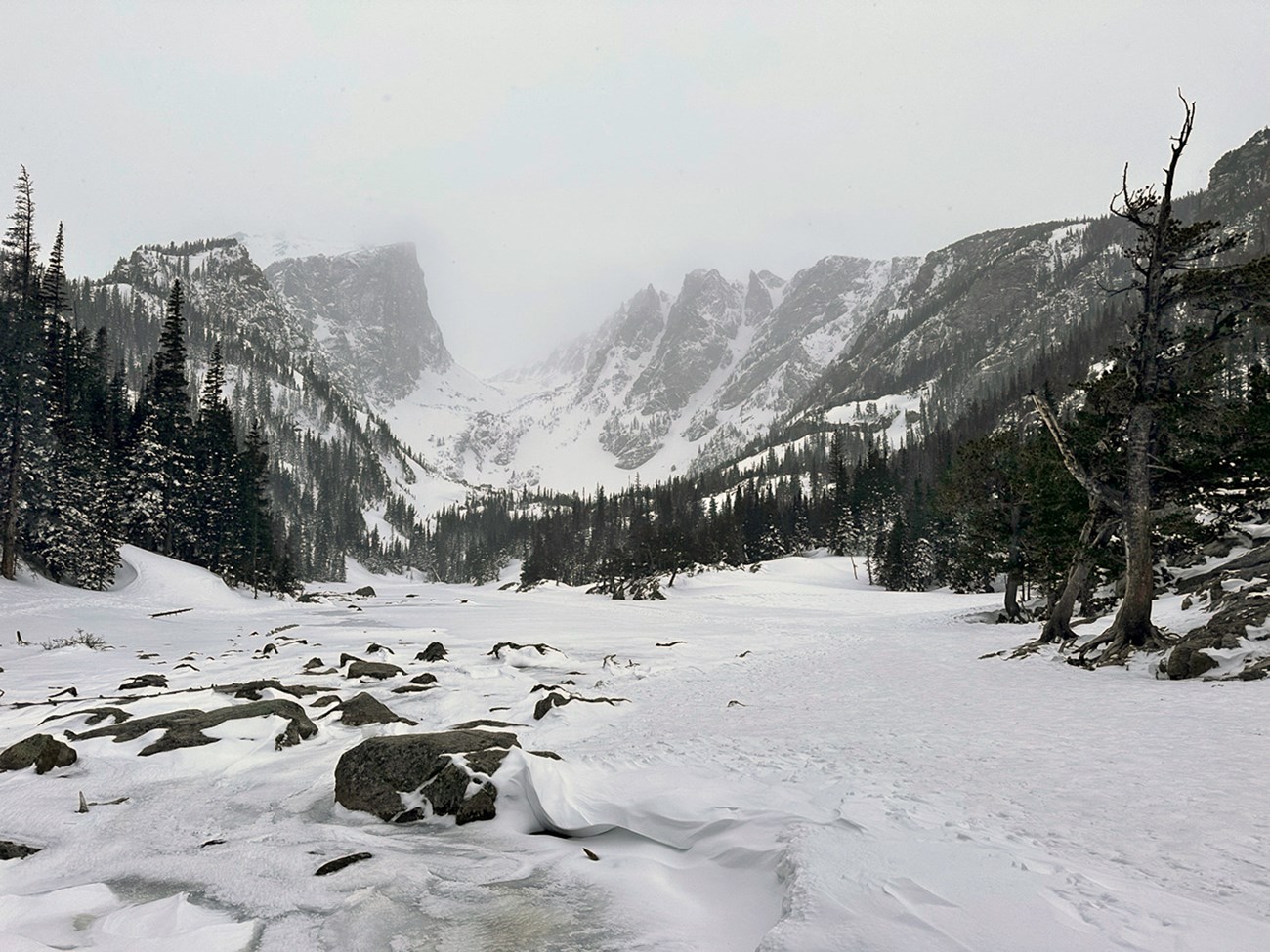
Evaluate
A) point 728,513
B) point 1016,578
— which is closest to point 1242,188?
point 728,513

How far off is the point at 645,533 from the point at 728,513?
34496 millimetres

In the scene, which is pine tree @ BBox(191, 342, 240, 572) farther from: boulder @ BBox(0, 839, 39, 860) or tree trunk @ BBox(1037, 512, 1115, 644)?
tree trunk @ BBox(1037, 512, 1115, 644)

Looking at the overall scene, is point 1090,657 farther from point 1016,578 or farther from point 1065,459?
point 1016,578

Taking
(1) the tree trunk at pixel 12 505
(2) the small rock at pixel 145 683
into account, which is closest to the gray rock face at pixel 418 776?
(2) the small rock at pixel 145 683

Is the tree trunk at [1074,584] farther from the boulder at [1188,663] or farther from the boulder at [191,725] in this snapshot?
the boulder at [191,725]

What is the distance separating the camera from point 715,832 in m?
4.95

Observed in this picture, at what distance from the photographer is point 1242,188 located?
544 feet

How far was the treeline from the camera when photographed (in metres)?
27.1

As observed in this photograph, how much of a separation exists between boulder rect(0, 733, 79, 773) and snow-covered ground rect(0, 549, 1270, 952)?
137mm

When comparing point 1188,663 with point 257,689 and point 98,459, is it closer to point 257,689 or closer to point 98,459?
point 257,689

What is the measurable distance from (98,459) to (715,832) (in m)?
45.7

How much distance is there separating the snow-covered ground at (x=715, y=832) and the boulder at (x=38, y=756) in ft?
0.45

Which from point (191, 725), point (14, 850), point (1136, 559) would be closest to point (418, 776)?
point (14, 850)

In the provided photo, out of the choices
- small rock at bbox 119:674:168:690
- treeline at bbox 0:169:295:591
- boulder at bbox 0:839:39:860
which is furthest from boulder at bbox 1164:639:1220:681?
treeline at bbox 0:169:295:591
